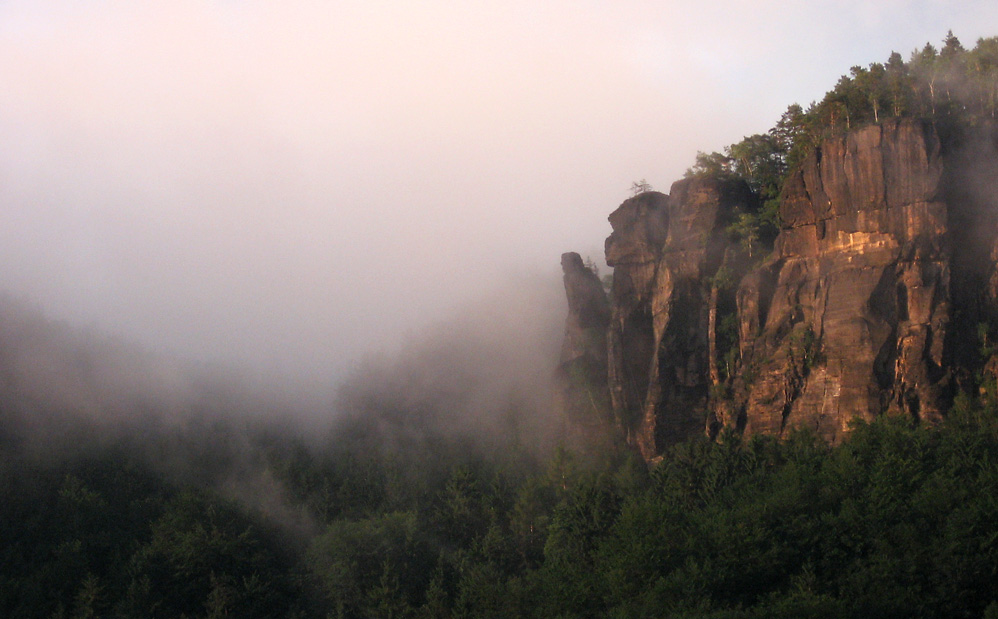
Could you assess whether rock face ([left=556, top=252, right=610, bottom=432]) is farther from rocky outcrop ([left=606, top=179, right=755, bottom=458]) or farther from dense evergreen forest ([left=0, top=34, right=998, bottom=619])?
dense evergreen forest ([left=0, top=34, right=998, bottom=619])

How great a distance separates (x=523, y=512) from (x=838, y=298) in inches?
964

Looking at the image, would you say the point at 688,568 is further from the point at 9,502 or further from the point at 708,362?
the point at 9,502

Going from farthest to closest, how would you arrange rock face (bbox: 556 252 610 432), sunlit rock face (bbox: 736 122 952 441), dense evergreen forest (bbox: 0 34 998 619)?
rock face (bbox: 556 252 610 432), sunlit rock face (bbox: 736 122 952 441), dense evergreen forest (bbox: 0 34 998 619)

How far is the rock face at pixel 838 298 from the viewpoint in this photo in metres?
65.5

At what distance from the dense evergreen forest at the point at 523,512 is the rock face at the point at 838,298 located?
257cm

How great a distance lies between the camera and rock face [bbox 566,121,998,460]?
215 feet

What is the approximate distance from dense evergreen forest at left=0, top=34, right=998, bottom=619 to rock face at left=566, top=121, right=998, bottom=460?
8.44 ft

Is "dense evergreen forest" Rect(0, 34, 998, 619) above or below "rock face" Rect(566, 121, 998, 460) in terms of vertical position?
below

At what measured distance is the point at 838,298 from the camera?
67375mm

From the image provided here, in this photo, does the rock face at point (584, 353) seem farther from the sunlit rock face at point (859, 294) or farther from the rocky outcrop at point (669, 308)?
the sunlit rock face at point (859, 294)

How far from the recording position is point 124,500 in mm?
83938

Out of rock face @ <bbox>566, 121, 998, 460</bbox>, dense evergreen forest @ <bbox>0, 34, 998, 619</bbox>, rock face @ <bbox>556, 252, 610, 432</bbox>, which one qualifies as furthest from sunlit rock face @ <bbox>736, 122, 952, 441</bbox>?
rock face @ <bbox>556, 252, 610, 432</bbox>

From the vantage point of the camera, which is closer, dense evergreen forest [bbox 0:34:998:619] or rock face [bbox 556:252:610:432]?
dense evergreen forest [bbox 0:34:998:619]

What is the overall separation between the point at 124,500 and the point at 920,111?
2541 inches
